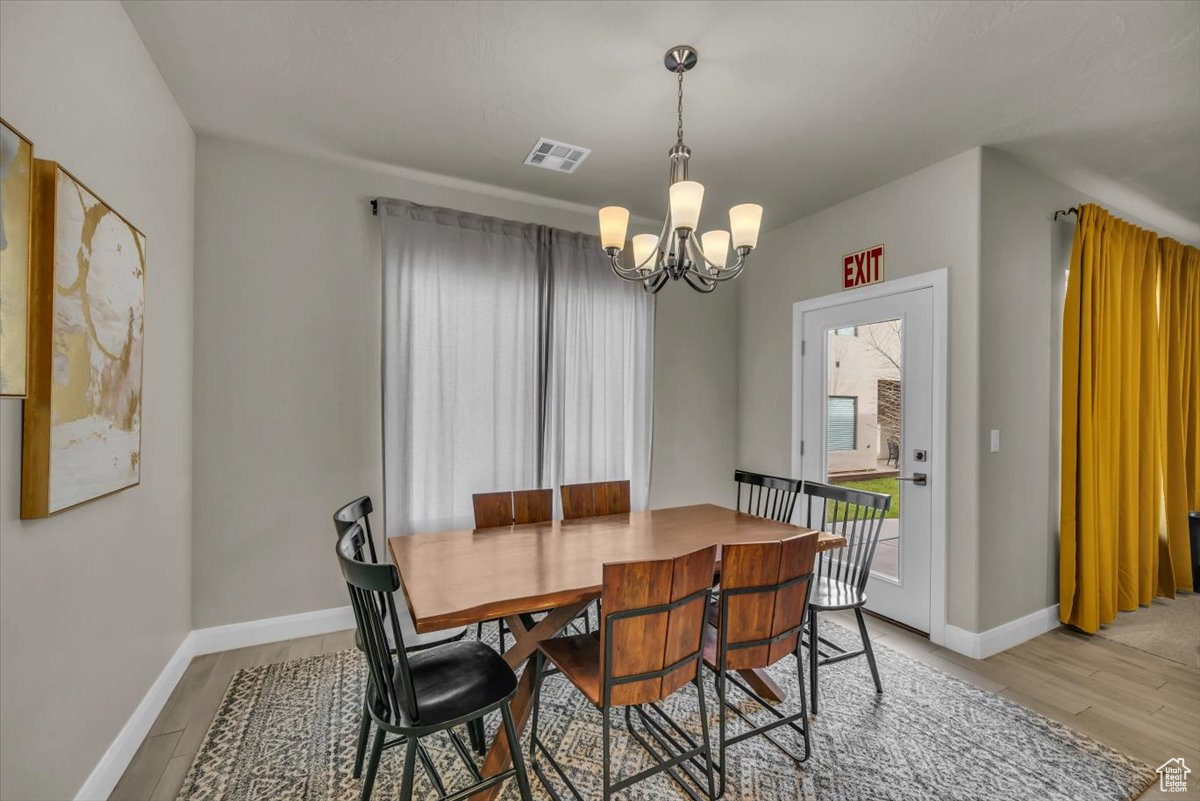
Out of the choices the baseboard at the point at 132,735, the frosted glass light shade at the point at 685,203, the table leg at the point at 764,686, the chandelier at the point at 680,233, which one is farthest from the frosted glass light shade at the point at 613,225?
the baseboard at the point at 132,735

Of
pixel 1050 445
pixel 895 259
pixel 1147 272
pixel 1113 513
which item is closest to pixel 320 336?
pixel 895 259

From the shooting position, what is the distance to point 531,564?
1.91 m

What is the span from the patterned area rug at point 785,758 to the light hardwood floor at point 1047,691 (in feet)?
0.31

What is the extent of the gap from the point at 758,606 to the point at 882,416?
2.06 meters

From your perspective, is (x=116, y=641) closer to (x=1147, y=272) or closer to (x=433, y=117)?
(x=433, y=117)

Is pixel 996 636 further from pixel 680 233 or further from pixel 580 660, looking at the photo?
pixel 680 233

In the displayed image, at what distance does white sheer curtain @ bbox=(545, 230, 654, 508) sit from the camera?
359 centimetres

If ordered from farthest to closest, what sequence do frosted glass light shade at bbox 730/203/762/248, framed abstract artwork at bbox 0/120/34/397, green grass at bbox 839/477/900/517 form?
green grass at bbox 839/477/900/517 → frosted glass light shade at bbox 730/203/762/248 → framed abstract artwork at bbox 0/120/34/397

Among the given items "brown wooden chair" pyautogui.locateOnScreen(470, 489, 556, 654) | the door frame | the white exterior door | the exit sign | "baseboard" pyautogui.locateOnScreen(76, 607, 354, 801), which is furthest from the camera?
the exit sign

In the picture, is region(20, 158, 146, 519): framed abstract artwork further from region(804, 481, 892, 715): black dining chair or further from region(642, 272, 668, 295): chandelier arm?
region(804, 481, 892, 715): black dining chair

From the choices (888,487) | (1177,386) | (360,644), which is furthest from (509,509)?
(1177,386)

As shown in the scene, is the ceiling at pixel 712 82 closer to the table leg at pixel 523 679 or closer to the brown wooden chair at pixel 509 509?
the brown wooden chair at pixel 509 509

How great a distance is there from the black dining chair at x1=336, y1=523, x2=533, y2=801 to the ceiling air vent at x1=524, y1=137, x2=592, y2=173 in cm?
214

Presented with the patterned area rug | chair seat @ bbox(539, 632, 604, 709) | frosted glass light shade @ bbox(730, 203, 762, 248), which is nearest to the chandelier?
frosted glass light shade @ bbox(730, 203, 762, 248)
